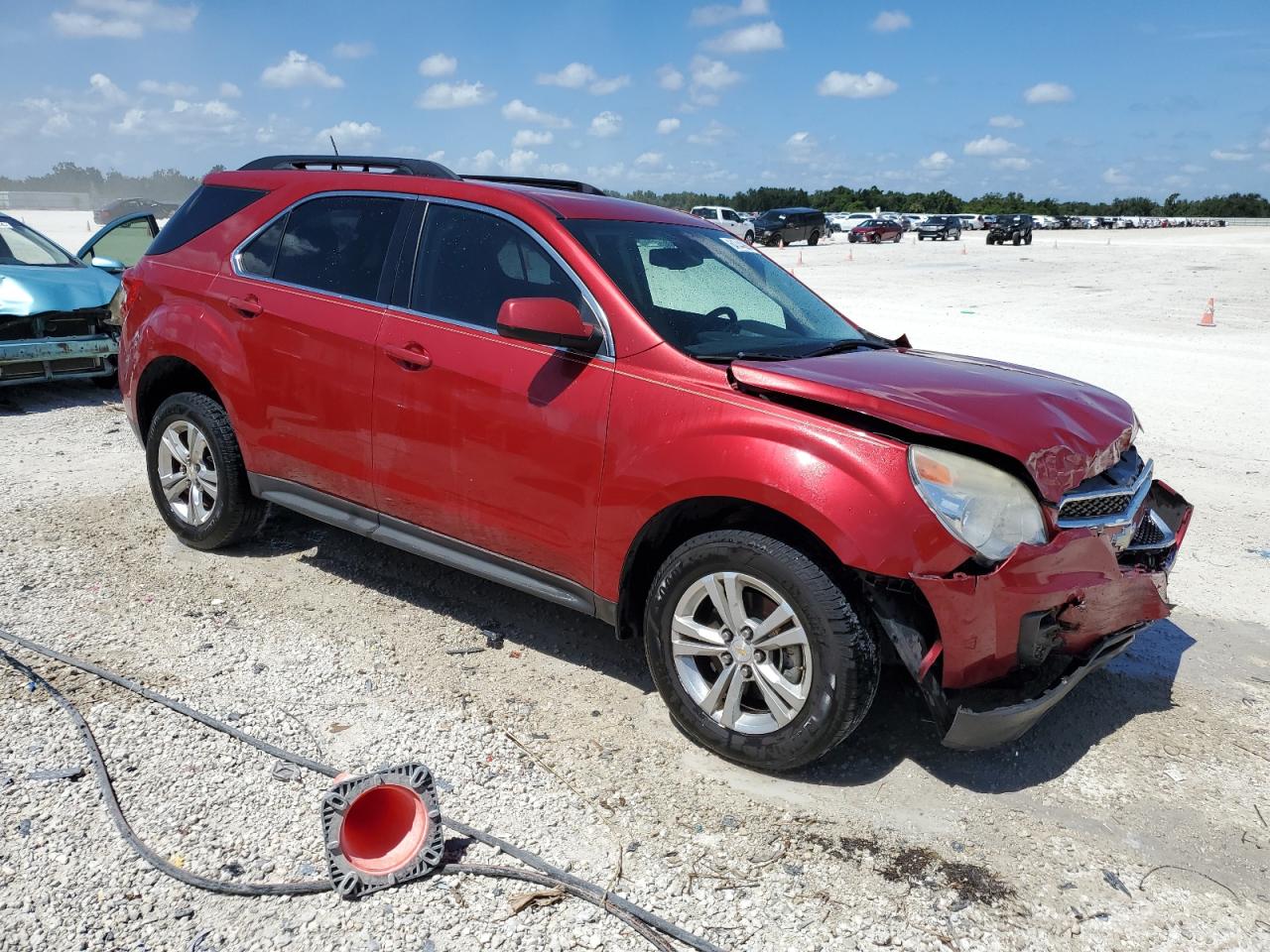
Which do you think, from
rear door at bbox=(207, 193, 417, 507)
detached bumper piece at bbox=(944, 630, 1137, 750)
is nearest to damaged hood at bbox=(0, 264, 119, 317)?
rear door at bbox=(207, 193, 417, 507)

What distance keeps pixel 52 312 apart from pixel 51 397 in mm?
1091

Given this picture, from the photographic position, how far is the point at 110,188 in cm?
14225

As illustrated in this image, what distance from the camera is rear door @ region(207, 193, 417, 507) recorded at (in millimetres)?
4406

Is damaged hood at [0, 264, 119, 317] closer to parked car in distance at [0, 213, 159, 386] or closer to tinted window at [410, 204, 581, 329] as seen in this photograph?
parked car in distance at [0, 213, 159, 386]

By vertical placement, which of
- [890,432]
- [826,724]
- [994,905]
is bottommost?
[994,905]

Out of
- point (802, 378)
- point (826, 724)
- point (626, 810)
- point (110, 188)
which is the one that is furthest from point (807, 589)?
point (110, 188)

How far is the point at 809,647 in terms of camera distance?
3238 millimetres

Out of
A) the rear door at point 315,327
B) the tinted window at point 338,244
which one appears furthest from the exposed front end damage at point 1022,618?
the tinted window at point 338,244

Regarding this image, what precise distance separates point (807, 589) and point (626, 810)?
941 mm

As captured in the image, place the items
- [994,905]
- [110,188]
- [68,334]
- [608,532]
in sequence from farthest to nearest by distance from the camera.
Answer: [110,188], [68,334], [608,532], [994,905]

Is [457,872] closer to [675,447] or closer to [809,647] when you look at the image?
[809,647]

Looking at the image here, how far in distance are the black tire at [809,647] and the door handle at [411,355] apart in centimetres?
136

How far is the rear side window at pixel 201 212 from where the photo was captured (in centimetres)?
516

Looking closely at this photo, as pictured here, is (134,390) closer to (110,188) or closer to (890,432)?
(890,432)
